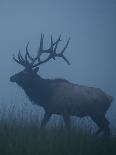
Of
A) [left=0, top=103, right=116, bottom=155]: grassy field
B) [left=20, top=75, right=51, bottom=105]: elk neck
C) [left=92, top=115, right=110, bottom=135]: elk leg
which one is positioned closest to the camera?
[left=0, top=103, right=116, bottom=155]: grassy field

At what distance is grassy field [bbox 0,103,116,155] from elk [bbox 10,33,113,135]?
213 centimetres

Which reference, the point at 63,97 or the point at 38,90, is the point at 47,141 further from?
the point at 38,90

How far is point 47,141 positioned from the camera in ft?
23.0

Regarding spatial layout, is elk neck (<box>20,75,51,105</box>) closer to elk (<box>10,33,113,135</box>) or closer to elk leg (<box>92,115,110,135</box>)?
elk (<box>10,33,113,135</box>)

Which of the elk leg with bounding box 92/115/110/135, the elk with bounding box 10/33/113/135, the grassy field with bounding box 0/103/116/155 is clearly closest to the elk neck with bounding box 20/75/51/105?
the elk with bounding box 10/33/113/135

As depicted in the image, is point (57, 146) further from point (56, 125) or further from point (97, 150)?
point (56, 125)

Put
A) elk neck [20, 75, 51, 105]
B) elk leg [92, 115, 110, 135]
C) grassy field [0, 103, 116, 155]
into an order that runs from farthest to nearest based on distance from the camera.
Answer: elk neck [20, 75, 51, 105]
elk leg [92, 115, 110, 135]
grassy field [0, 103, 116, 155]

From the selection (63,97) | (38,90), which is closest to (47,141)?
(63,97)

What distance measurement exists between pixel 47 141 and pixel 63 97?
4.02 m

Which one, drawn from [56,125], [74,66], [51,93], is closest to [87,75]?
[74,66]

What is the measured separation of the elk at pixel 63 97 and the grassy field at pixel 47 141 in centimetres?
213

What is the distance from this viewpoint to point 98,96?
1112 centimetres

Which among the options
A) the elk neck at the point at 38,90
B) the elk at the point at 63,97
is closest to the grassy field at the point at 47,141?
the elk at the point at 63,97

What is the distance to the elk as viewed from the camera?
10.8m
